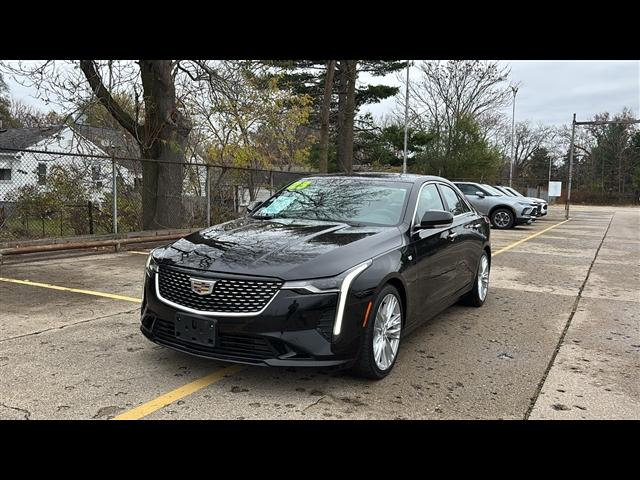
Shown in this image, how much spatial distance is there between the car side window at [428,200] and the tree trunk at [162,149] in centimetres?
840

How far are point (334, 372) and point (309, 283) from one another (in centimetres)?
74

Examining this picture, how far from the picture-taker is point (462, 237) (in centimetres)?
563

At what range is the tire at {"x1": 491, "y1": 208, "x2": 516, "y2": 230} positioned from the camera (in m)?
19.2

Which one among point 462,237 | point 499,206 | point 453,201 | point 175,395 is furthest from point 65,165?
point 499,206

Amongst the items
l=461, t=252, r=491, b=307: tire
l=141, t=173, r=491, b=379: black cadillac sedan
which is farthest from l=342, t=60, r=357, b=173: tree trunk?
l=141, t=173, r=491, b=379: black cadillac sedan

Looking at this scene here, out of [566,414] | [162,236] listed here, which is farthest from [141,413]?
[162,236]

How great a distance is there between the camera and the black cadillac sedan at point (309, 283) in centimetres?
342

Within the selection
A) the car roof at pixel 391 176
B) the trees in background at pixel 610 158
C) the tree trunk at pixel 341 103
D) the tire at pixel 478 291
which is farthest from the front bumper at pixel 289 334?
the trees in background at pixel 610 158

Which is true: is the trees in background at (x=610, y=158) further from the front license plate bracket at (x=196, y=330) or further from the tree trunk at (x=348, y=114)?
the front license plate bracket at (x=196, y=330)

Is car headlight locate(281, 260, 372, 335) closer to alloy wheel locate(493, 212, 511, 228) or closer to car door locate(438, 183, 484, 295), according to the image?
car door locate(438, 183, 484, 295)

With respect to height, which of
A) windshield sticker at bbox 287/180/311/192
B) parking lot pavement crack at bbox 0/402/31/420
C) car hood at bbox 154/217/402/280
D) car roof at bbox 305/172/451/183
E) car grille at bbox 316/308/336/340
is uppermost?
car roof at bbox 305/172/451/183

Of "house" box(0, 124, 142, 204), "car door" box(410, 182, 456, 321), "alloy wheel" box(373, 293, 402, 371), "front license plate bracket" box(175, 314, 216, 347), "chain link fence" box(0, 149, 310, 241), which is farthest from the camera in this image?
"house" box(0, 124, 142, 204)

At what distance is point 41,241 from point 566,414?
28.6 feet

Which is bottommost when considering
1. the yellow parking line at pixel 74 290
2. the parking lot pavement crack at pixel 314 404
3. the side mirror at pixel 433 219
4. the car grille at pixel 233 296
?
the parking lot pavement crack at pixel 314 404
